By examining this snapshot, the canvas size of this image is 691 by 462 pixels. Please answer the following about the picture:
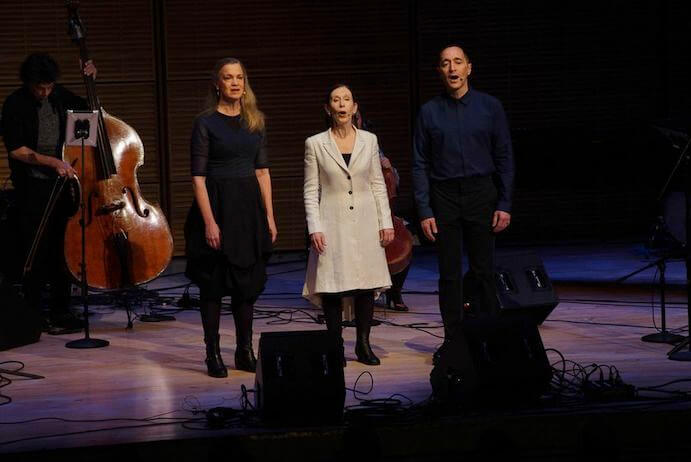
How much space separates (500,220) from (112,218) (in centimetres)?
238

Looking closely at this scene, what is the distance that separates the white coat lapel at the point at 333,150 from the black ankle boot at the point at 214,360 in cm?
104

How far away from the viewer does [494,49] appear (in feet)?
33.7

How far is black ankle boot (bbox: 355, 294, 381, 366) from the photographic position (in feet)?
18.7

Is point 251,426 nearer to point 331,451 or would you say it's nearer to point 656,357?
point 331,451

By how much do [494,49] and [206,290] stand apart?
5481 mm

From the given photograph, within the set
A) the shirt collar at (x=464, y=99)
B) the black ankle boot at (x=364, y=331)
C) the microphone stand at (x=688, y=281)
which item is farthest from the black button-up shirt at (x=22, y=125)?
the microphone stand at (x=688, y=281)

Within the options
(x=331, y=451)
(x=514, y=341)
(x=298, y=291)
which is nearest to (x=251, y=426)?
(x=331, y=451)

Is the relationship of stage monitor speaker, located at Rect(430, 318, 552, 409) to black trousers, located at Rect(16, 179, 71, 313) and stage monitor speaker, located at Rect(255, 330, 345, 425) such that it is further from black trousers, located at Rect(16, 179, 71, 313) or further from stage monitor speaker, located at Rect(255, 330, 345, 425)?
black trousers, located at Rect(16, 179, 71, 313)

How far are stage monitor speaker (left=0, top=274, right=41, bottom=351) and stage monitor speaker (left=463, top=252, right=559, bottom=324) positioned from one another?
2.51m

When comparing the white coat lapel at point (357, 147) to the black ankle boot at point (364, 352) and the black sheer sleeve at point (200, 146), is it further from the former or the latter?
the black ankle boot at point (364, 352)

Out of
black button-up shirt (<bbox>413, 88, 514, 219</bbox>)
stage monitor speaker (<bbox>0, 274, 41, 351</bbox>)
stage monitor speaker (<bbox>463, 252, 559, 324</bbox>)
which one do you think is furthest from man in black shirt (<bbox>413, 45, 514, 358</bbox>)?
stage monitor speaker (<bbox>0, 274, 41, 351</bbox>)

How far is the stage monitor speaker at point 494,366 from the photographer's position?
14.9 ft

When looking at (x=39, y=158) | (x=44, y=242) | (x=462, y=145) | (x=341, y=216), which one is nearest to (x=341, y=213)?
(x=341, y=216)

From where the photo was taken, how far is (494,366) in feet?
14.9
